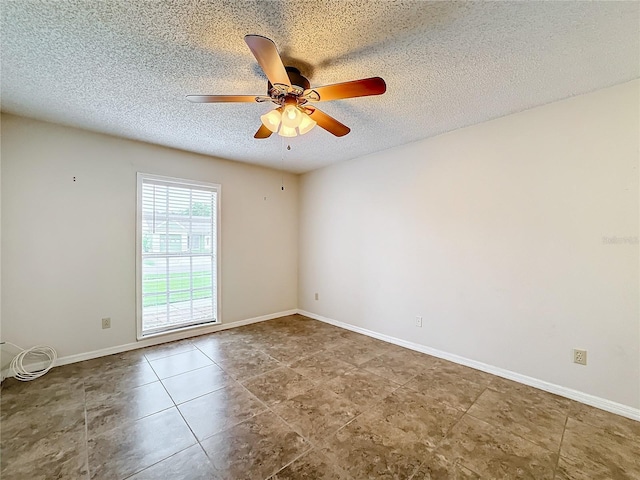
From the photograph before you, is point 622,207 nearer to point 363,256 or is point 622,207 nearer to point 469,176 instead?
point 469,176

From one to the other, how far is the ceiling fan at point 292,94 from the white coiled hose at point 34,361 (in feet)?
9.92

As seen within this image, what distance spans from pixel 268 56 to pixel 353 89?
536 mm

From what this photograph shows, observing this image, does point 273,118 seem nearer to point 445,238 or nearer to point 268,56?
point 268,56

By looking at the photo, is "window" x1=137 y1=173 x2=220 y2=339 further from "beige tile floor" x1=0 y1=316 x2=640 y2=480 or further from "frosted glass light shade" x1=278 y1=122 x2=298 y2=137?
"frosted glass light shade" x1=278 y1=122 x2=298 y2=137

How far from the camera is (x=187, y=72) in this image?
197cm

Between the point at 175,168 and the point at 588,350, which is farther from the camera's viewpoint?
the point at 175,168

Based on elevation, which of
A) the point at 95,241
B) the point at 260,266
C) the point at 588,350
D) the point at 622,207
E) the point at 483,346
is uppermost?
the point at 622,207

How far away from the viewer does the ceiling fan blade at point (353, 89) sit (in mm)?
1555

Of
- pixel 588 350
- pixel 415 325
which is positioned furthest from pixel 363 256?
pixel 588 350

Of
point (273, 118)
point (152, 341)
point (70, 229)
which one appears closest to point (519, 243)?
point (273, 118)

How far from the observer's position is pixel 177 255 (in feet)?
12.1

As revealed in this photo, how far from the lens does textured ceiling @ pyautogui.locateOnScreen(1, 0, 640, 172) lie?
1.45 metres

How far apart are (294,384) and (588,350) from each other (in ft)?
8.20

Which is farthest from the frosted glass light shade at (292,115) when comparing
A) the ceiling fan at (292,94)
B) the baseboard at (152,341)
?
the baseboard at (152,341)
